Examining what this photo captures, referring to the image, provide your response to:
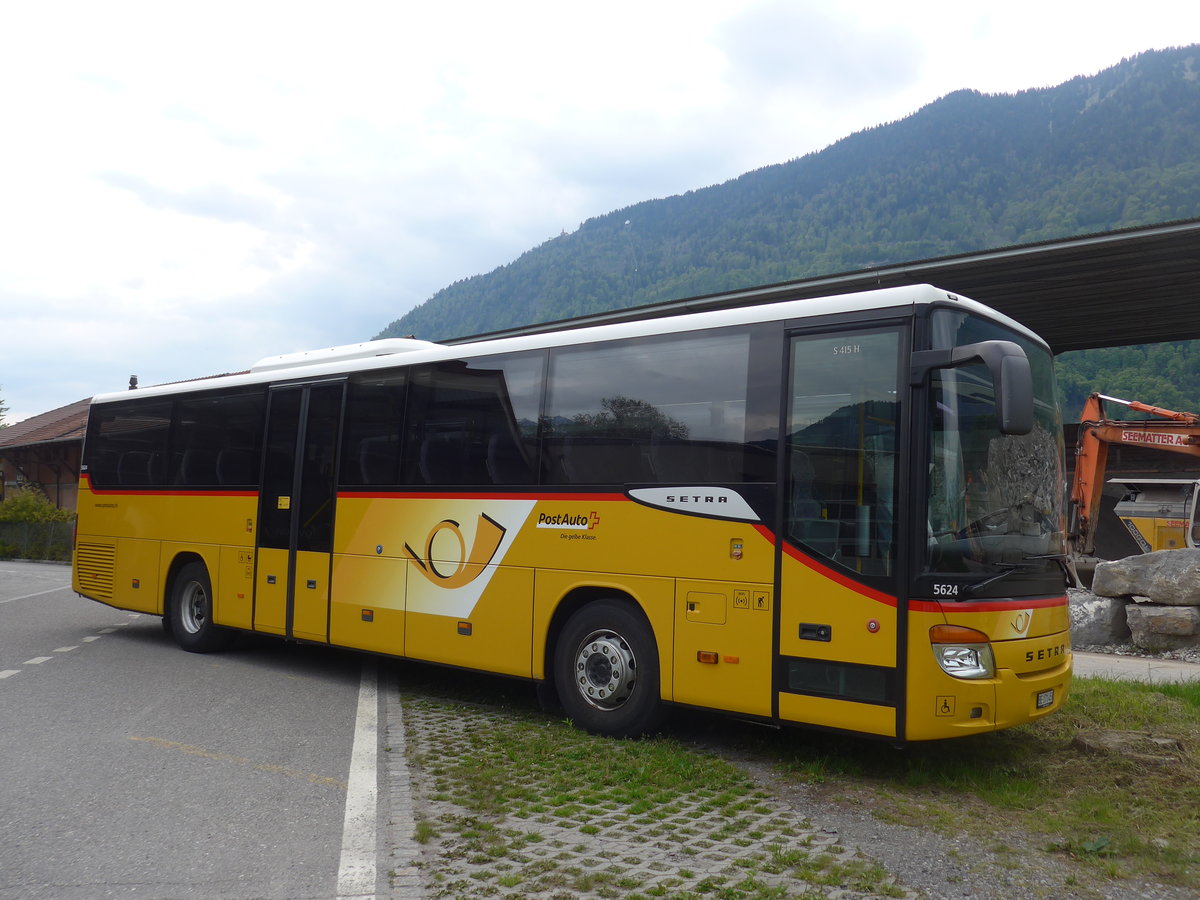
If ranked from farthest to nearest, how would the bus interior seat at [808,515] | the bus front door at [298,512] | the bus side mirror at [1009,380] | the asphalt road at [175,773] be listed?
the bus front door at [298,512] → the bus interior seat at [808,515] → the bus side mirror at [1009,380] → the asphalt road at [175,773]

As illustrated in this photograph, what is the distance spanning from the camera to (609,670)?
24.5 feet

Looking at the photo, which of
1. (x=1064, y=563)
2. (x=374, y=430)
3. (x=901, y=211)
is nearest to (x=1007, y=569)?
(x=1064, y=563)

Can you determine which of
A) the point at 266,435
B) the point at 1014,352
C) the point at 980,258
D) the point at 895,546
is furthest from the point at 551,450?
the point at 980,258

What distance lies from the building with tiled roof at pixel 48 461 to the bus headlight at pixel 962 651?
44.7m

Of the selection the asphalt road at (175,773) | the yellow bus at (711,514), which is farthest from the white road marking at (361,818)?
the yellow bus at (711,514)

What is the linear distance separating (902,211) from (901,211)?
0.39m

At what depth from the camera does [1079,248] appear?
15359 millimetres

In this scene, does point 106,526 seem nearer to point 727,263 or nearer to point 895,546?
point 895,546

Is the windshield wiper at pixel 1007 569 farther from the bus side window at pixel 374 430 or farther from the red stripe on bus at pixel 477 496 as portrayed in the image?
the bus side window at pixel 374 430

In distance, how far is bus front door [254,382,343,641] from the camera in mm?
10109

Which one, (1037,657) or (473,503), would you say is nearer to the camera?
(1037,657)

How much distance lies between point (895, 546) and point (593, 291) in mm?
128894

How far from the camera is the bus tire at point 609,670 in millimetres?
7254

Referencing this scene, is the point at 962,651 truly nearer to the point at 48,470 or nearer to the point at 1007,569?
the point at 1007,569
